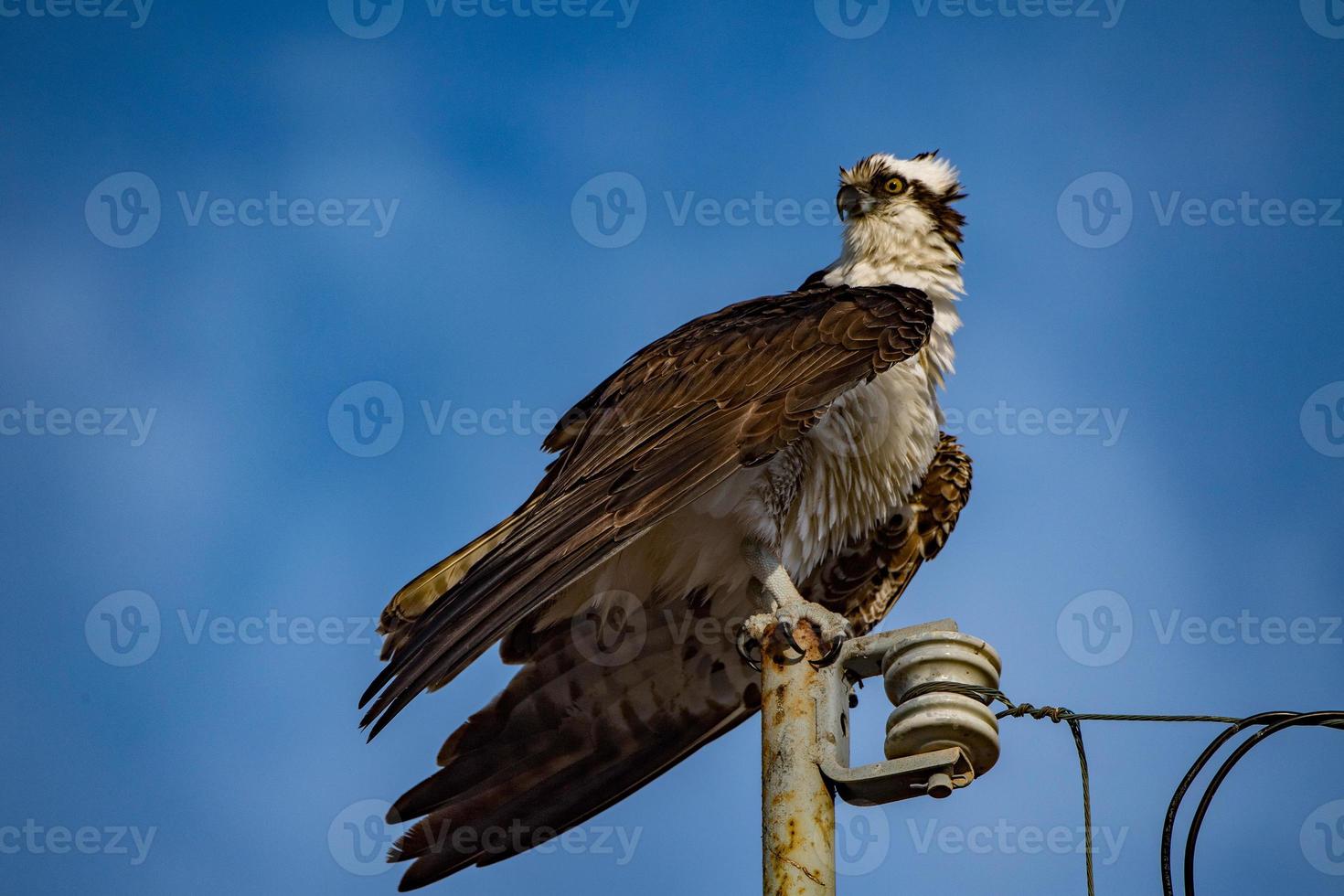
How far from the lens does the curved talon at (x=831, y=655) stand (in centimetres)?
489

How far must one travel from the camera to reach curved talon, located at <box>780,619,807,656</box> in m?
4.96

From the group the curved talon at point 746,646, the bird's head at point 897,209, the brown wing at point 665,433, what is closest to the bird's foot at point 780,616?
the curved talon at point 746,646

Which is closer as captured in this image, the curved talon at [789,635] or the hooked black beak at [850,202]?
the curved talon at [789,635]

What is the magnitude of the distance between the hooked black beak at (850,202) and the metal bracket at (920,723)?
12.1 ft

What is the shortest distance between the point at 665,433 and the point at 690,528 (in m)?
0.58

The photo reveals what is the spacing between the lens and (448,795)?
6449 millimetres

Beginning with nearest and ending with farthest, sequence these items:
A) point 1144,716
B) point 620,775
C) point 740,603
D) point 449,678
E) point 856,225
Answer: point 1144,716, point 449,678, point 620,775, point 740,603, point 856,225

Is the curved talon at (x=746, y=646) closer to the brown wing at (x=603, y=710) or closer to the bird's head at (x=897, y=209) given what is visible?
the brown wing at (x=603, y=710)

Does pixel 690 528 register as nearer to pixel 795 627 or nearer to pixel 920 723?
pixel 795 627

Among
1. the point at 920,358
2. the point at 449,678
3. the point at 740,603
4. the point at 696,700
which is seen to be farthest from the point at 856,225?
the point at 449,678

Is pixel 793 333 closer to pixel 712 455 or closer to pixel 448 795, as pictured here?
pixel 712 455

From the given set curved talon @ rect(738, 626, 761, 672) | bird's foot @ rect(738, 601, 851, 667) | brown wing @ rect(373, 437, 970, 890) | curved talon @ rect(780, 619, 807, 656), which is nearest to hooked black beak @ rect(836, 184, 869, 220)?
brown wing @ rect(373, 437, 970, 890)

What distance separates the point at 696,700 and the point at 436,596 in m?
1.51

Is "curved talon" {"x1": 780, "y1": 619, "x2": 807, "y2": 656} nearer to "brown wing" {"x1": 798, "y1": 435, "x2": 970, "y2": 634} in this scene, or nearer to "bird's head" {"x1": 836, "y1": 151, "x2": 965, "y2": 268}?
"brown wing" {"x1": 798, "y1": 435, "x2": 970, "y2": 634}
